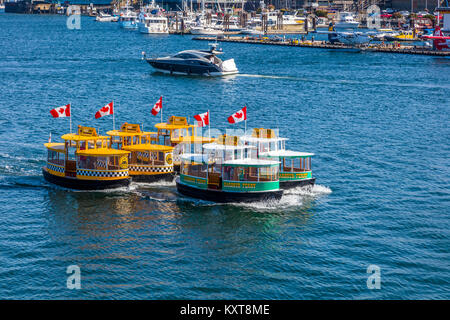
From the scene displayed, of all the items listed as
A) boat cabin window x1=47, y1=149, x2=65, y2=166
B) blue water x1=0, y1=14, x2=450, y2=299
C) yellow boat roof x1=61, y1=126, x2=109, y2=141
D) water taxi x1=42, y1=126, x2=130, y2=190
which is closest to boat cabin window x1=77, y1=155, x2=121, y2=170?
water taxi x1=42, y1=126, x2=130, y2=190

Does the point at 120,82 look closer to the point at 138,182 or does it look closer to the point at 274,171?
the point at 138,182

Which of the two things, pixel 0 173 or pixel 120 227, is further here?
pixel 0 173

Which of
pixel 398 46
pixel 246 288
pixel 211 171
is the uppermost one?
pixel 398 46

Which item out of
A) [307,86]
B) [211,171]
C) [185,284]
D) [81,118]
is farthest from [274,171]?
[307,86]

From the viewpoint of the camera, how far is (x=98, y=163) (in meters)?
53.6

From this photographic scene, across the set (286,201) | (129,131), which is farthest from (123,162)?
(286,201)

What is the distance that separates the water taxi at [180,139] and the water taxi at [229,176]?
223 inches

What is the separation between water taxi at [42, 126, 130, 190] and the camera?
53.0 meters

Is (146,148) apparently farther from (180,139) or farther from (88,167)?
(180,139)

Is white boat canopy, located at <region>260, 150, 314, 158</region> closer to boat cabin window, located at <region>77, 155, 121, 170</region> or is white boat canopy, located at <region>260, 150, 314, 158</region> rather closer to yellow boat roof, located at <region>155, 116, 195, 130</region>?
yellow boat roof, located at <region>155, 116, 195, 130</region>

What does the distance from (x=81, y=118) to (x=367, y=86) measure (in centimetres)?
5544

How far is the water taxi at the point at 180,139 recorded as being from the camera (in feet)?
194

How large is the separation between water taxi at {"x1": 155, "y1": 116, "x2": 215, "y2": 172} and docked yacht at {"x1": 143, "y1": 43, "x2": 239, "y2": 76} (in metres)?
64.4

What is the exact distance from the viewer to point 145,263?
1574 inches
